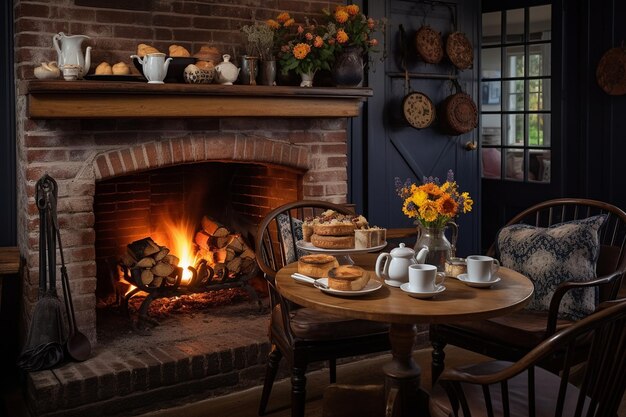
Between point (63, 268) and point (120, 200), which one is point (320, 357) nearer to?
point (63, 268)

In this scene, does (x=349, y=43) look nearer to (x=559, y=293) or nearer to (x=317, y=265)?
(x=317, y=265)

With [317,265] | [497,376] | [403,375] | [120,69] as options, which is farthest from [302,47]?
[497,376]

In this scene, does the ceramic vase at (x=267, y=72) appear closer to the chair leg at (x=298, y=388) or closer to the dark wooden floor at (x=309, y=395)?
the dark wooden floor at (x=309, y=395)

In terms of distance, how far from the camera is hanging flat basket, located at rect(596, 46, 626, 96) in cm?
543

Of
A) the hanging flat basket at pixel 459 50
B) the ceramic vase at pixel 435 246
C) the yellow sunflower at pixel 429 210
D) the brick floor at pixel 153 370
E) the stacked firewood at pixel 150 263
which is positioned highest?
the hanging flat basket at pixel 459 50

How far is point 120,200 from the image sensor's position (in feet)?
14.5

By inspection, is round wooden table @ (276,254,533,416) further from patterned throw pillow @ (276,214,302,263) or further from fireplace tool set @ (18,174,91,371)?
fireplace tool set @ (18,174,91,371)

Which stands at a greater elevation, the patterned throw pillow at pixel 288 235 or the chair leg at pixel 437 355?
the patterned throw pillow at pixel 288 235

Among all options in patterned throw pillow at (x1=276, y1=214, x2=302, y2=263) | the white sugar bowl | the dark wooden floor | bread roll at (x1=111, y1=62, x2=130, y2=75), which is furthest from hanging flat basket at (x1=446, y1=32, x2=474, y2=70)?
bread roll at (x1=111, y1=62, x2=130, y2=75)

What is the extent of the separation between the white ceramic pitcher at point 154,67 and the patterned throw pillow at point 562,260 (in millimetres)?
1761

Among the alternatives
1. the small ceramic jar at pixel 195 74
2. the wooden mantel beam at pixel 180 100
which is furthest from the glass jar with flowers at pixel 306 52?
the small ceramic jar at pixel 195 74

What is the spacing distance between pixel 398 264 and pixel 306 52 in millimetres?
1738

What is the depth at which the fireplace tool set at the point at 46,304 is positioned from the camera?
338cm

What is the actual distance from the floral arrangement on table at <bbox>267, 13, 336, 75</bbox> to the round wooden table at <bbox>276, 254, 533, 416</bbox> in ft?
5.05
